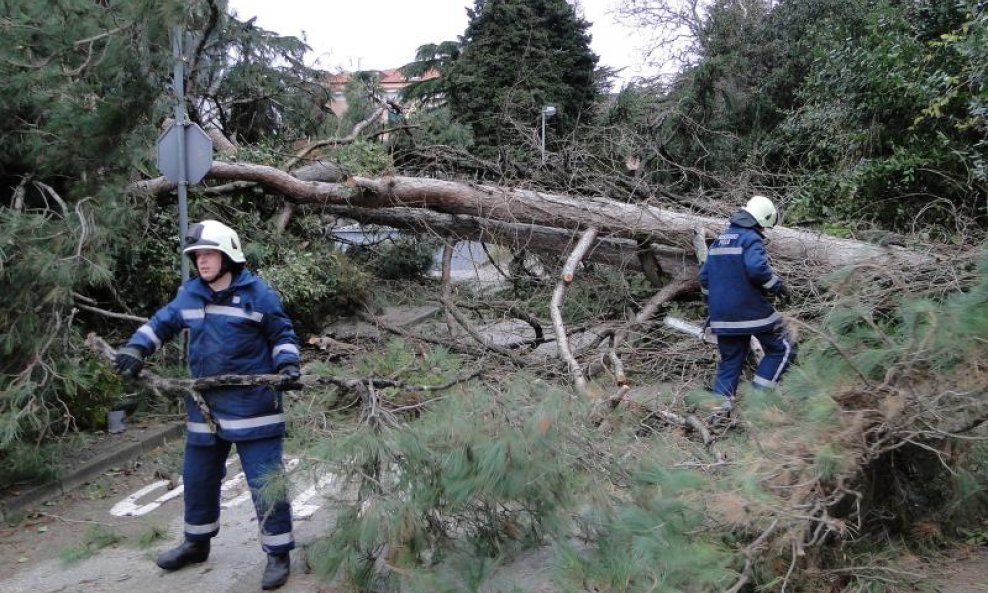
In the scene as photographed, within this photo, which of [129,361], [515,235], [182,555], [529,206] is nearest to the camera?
[129,361]

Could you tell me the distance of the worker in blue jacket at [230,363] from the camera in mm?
3562

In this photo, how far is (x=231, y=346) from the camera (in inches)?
142

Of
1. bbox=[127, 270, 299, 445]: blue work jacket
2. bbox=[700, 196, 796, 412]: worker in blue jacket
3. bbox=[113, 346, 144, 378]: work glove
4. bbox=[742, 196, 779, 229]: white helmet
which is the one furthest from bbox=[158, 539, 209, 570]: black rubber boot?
→ bbox=[742, 196, 779, 229]: white helmet

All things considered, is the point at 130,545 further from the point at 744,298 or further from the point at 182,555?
the point at 744,298

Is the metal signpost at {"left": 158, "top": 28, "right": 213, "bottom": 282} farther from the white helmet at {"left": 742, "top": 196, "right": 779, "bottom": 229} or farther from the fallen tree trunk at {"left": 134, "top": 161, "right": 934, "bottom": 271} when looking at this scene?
the white helmet at {"left": 742, "top": 196, "right": 779, "bottom": 229}

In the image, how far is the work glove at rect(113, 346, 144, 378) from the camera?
11.6ft

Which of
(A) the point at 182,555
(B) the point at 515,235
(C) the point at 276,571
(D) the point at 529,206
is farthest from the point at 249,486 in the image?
(B) the point at 515,235

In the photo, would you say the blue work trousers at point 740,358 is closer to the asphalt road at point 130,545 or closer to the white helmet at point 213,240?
the asphalt road at point 130,545

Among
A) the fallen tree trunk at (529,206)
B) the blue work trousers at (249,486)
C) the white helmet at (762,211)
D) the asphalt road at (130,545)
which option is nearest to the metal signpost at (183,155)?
the fallen tree trunk at (529,206)

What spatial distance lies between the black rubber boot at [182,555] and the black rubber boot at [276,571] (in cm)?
41

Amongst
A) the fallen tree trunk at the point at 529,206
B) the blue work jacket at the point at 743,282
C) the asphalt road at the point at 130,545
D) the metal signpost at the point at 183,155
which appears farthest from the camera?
the fallen tree trunk at the point at 529,206

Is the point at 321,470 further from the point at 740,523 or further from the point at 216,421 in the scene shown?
the point at 740,523

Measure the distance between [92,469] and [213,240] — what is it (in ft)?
9.28

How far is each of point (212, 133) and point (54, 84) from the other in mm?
5499
